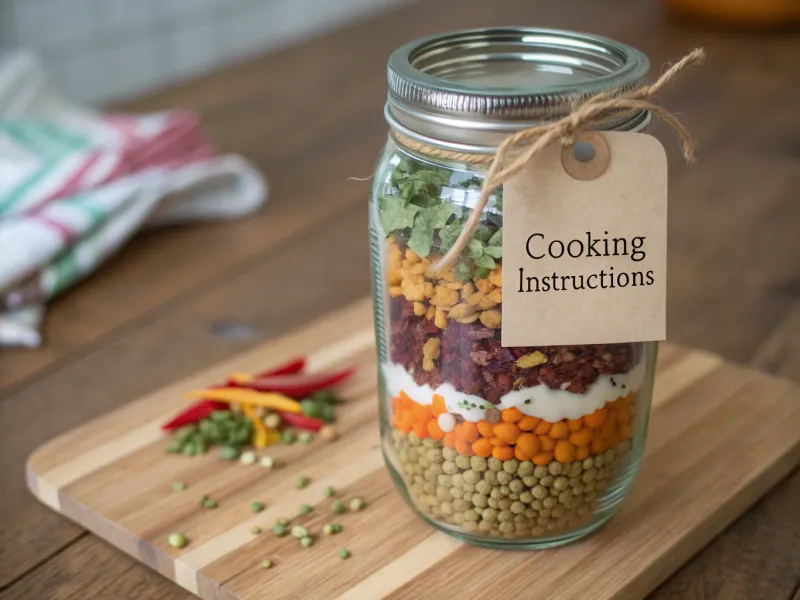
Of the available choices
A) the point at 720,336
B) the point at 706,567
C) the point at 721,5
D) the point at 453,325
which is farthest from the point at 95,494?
the point at 721,5

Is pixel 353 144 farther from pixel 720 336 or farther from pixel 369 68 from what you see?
pixel 720 336

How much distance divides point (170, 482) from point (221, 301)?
1.26 feet

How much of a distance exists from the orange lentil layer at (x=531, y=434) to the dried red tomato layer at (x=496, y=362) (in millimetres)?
20

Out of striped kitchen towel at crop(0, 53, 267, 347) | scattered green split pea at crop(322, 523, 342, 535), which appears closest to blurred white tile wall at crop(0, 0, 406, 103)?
striped kitchen towel at crop(0, 53, 267, 347)

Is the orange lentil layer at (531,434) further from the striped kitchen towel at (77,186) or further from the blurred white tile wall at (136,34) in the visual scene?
the blurred white tile wall at (136,34)

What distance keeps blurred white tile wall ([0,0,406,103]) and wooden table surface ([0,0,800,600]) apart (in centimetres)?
66

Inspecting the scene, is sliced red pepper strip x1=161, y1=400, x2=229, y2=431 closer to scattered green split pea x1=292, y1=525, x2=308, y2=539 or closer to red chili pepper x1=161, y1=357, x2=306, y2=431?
red chili pepper x1=161, y1=357, x2=306, y2=431

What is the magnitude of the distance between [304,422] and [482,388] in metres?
0.28

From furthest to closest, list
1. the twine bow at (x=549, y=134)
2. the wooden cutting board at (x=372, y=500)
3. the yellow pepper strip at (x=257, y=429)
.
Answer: the yellow pepper strip at (x=257, y=429), the wooden cutting board at (x=372, y=500), the twine bow at (x=549, y=134)

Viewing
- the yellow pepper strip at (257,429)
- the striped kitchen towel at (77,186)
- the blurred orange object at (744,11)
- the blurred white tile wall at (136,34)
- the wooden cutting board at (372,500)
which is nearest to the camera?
the wooden cutting board at (372,500)

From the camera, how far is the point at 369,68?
1911 millimetres

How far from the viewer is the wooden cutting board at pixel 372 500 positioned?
75 centimetres

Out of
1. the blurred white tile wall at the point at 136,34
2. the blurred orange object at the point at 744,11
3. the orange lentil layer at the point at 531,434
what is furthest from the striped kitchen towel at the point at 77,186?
the blurred orange object at the point at 744,11

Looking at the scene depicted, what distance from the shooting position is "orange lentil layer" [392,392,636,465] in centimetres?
71
